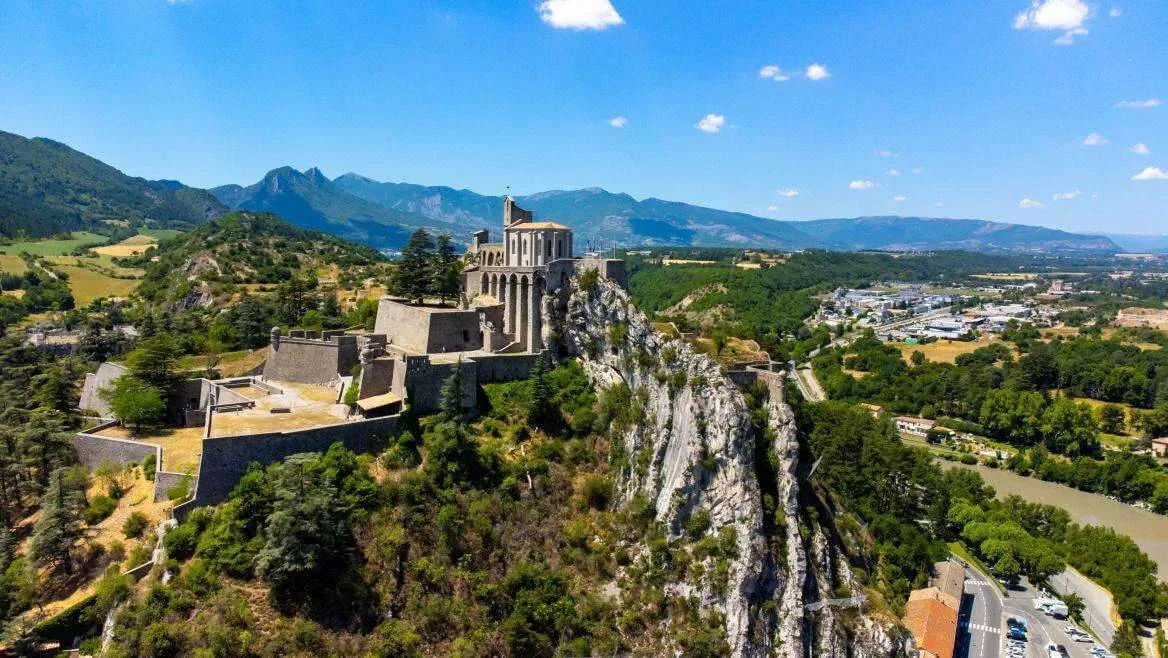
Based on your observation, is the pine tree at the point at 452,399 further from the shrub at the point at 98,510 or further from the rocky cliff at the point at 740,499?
the shrub at the point at 98,510

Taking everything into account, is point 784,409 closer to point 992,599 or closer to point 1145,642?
point 992,599

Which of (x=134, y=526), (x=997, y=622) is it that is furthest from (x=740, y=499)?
(x=134, y=526)

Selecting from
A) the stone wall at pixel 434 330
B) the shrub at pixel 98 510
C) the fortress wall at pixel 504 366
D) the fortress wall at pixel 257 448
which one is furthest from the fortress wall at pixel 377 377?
the shrub at pixel 98 510

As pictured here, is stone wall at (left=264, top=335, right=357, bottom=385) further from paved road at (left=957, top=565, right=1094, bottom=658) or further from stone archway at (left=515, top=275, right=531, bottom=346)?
paved road at (left=957, top=565, right=1094, bottom=658)

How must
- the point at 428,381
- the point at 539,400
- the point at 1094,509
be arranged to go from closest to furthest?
the point at 428,381
the point at 539,400
the point at 1094,509

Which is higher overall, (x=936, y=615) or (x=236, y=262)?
(x=236, y=262)

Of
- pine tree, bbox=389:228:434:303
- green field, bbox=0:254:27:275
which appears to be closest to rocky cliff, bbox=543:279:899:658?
pine tree, bbox=389:228:434:303

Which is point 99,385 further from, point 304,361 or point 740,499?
point 740,499

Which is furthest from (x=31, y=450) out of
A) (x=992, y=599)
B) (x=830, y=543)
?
(x=992, y=599)
